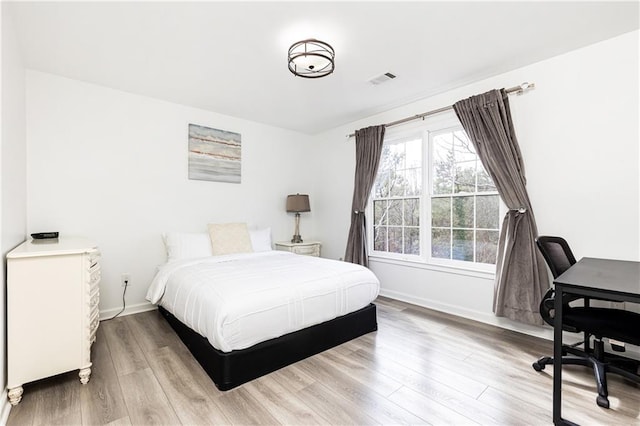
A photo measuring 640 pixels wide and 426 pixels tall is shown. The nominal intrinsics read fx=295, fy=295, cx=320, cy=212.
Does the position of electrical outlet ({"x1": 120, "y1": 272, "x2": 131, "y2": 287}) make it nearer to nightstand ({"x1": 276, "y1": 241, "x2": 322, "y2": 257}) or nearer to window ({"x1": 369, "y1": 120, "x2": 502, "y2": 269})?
nightstand ({"x1": 276, "y1": 241, "x2": 322, "y2": 257})

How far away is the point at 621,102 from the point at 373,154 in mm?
2395

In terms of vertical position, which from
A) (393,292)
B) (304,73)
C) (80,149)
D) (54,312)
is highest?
(304,73)

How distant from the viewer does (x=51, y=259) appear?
189 centimetres

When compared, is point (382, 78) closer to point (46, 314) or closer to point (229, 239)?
point (229, 239)

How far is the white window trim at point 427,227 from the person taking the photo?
3.21 meters

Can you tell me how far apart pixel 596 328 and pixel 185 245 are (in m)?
3.66

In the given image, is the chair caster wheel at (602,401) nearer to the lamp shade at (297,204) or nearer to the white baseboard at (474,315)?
the white baseboard at (474,315)

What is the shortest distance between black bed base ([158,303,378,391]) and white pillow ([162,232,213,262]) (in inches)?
31.6

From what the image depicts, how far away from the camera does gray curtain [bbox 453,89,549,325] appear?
104 inches

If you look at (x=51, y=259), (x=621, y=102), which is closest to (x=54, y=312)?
(x=51, y=259)

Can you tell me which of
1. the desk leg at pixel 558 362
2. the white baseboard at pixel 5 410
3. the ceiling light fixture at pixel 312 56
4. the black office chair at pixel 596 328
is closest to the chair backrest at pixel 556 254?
the black office chair at pixel 596 328

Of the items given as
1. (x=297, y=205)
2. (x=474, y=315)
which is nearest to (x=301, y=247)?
(x=297, y=205)

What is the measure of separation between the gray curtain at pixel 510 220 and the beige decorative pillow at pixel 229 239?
2832 mm

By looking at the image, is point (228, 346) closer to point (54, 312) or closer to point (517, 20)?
point (54, 312)
